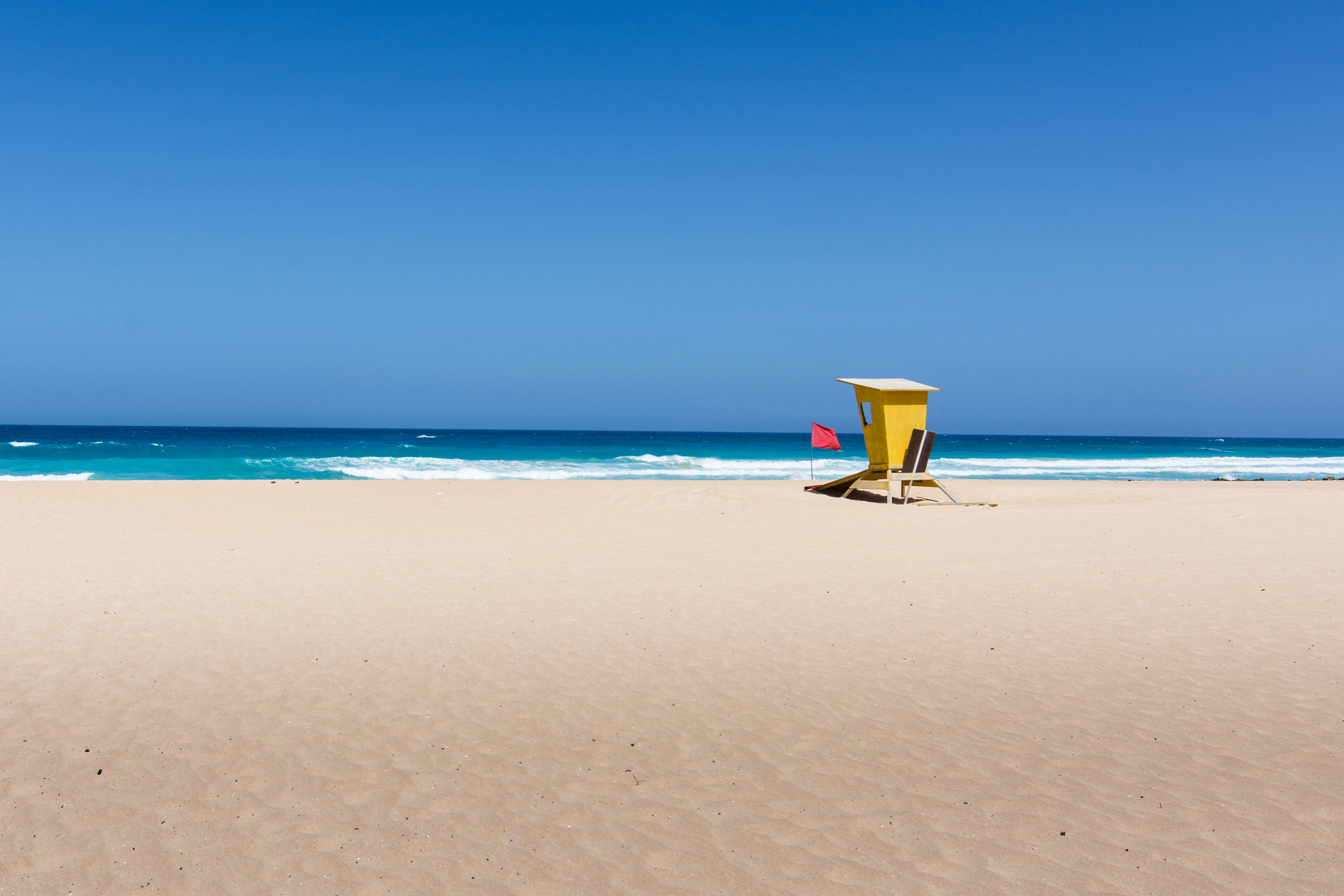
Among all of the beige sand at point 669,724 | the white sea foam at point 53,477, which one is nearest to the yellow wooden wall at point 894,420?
the beige sand at point 669,724

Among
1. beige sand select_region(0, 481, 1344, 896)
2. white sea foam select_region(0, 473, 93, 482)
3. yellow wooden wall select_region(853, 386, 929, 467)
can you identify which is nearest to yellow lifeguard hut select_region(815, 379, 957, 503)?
yellow wooden wall select_region(853, 386, 929, 467)

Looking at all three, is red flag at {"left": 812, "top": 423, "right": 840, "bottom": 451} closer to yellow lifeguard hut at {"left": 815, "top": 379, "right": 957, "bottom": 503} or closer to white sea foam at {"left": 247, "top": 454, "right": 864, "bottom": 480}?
yellow lifeguard hut at {"left": 815, "top": 379, "right": 957, "bottom": 503}

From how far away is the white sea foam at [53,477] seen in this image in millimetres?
21844

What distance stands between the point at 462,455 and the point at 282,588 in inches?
1423

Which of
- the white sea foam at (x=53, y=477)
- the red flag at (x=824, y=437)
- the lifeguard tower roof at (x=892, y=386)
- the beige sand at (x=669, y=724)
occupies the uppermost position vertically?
the lifeguard tower roof at (x=892, y=386)

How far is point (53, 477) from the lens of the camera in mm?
23969

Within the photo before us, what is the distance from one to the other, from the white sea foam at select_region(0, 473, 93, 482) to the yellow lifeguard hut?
20.7m

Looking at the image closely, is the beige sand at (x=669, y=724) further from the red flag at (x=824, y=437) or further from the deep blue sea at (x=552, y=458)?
the deep blue sea at (x=552, y=458)

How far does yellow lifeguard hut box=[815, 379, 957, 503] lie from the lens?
1455 cm

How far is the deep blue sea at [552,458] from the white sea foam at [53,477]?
5.0 inches

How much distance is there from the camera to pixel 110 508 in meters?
12.5

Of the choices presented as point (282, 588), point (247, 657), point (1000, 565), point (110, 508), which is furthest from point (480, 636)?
point (110, 508)

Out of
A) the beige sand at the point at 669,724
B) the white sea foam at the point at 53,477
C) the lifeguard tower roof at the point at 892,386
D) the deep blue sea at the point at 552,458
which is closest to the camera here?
the beige sand at the point at 669,724

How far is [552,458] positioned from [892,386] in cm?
2894
